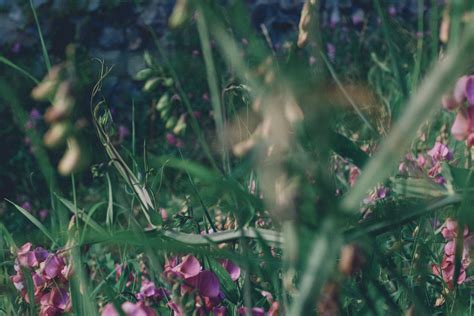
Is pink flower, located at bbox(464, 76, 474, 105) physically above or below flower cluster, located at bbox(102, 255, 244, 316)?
above

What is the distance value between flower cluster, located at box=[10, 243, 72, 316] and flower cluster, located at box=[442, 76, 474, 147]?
487 millimetres

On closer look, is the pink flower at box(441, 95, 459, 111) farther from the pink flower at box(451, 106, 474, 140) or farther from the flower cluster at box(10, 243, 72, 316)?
the flower cluster at box(10, 243, 72, 316)

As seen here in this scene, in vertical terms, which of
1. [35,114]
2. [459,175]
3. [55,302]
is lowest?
[35,114]

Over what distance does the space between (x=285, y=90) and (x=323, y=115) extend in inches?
3.3

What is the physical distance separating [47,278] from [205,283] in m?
0.24

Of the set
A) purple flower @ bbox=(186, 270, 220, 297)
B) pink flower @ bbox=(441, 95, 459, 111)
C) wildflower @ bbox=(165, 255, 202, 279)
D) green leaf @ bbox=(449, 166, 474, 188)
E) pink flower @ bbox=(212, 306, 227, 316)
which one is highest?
pink flower @ bbox=(441, 95, 459, 111)

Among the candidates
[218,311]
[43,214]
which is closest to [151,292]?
[218,311]

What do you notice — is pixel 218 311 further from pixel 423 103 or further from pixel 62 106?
pixel 423 103

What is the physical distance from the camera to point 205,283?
90 cm

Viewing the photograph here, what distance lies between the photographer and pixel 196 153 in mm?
3752

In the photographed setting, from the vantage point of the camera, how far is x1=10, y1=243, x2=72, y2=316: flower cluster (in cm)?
102

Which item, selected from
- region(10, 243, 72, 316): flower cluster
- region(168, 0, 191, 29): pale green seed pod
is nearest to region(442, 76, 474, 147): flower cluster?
region(168, 0, 191, 29): pale green seed pod

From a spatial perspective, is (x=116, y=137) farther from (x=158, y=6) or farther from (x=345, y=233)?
(x=158, y=6)

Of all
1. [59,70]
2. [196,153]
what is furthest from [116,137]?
[196,153]
